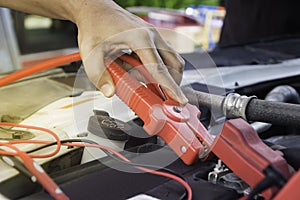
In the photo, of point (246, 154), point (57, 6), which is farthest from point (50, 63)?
point (246, 154)

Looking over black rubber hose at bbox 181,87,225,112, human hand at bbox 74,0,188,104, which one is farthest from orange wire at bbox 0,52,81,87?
black rubber hose at bbox 181,87,225,112

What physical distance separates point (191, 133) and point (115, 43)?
185 millimetres

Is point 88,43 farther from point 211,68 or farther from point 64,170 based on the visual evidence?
point 211,68

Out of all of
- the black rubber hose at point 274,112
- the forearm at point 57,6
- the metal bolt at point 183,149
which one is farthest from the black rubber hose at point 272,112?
the forearm at point 57,6

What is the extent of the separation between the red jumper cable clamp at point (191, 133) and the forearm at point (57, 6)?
12cm

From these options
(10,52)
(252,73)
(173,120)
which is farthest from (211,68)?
(10,52)

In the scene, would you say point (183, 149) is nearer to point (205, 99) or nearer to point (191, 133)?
point (191, 133)

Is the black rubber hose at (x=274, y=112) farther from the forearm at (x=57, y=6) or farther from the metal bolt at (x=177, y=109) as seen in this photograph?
the forearm at (x=57, y=6)

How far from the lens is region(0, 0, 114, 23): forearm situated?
617 millimetres

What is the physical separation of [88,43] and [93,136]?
0.16m

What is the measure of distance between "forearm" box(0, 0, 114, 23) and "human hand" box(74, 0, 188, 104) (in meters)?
0.02

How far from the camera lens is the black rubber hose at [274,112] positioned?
1.78ft

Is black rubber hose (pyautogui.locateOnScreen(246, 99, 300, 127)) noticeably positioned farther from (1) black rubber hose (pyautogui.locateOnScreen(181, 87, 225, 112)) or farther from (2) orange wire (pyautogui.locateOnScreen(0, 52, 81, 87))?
(2) orange wire (pyautogui.locateOnScreen(0, 52, 81, 87))

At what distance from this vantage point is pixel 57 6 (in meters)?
0.67
